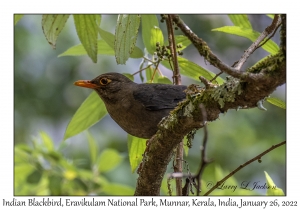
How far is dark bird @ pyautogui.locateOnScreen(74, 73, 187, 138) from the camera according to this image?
494cm

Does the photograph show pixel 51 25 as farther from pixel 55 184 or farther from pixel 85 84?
pixel 55 184

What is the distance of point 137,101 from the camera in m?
5.25

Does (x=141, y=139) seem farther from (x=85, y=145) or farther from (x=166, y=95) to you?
(x=85, y=145)

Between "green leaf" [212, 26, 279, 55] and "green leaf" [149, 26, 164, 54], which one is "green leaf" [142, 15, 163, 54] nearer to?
"green leaf" [149, 26, 164, 54]

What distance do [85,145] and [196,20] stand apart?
435 cm

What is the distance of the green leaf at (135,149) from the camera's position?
4641mm

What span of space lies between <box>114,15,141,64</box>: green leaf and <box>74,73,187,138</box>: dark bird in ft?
5.32

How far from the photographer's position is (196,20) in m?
11.1

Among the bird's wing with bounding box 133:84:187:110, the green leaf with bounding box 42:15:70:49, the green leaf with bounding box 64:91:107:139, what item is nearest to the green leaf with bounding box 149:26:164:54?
the bird's wing with bounding box 133:84:187:110

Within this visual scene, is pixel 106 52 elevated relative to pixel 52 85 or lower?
lower

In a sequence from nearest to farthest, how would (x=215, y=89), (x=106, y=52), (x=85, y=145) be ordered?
(x=215, y=89), (x=106, y=52), (x=85, y=145)

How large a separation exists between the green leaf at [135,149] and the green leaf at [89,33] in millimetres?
1669

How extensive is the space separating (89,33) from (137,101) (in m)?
2.05

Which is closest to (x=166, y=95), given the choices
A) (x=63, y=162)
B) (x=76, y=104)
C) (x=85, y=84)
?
(x=85, y=84)
